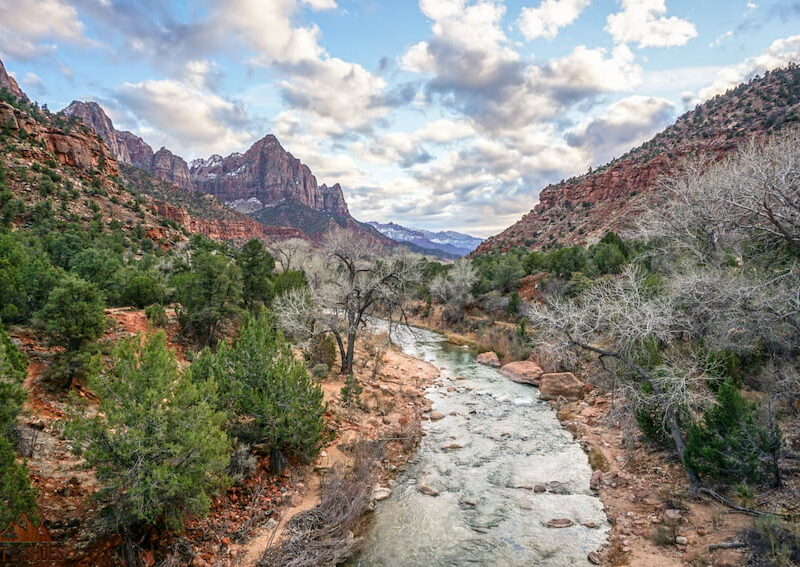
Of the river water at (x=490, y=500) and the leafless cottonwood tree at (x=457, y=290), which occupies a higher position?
the leafless cottonwood tree at (x=457, y=290)

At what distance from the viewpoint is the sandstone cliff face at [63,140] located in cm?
3681

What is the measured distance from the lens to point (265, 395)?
834 cm

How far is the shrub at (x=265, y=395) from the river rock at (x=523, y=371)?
1284 cm

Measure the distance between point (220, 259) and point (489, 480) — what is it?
1211cm

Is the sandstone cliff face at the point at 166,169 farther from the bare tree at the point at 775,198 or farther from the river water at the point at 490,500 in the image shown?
the bare tree at the point at 775,198

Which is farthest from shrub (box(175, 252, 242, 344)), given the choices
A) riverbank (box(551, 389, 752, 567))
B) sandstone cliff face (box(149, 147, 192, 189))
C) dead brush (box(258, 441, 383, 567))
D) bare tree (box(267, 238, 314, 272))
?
sandstone cliff face (box(149, 147, 192, 189))

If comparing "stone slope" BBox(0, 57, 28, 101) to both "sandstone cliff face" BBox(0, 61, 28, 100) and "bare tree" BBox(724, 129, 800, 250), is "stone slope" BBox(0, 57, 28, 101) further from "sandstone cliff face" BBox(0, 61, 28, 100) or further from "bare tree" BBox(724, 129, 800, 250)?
"bare tree" BBox(724, 129, 800, 250)

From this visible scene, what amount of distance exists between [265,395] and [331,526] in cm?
288

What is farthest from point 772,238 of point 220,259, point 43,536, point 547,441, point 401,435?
point 220,259

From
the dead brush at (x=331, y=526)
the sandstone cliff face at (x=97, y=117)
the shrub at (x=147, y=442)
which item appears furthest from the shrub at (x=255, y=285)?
the sandstone cliff face at (x=97, y=117)

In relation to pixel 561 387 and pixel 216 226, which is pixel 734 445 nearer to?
pixel 561 387

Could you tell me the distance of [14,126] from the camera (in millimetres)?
36719

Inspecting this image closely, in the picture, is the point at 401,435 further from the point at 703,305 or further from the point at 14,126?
the point at 14,126

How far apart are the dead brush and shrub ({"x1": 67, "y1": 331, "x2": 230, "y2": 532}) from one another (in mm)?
1646
